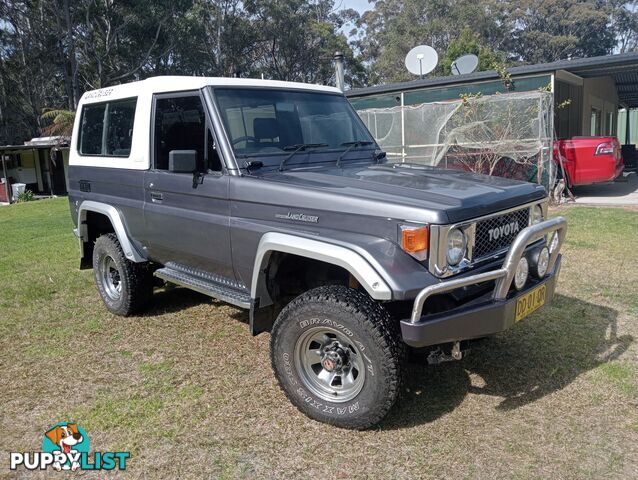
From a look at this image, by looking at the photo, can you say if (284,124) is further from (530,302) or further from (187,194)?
(530,302)

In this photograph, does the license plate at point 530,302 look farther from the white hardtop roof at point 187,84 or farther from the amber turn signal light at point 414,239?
the white hardtop roof at point 187,84

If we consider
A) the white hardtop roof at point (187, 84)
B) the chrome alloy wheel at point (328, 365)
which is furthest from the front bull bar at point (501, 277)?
the white hardtop roof at point (187, 84)

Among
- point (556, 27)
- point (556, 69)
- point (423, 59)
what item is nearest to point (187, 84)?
point (556, 69)

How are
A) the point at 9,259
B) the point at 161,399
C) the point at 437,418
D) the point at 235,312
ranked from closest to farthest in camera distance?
the point at 437,418, the point at 161,399, the point at 235,312, the point at 9,259

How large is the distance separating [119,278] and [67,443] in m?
2.34

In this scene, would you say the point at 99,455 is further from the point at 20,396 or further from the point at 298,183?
the point at 298,183

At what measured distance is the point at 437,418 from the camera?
3.41 meters

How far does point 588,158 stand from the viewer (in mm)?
11992

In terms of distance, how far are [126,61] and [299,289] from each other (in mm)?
30860

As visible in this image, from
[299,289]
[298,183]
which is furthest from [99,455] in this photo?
[298,183]

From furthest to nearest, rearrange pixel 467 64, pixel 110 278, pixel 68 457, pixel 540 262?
pixel 467 64 → pixel 110 278 → pixel 540 262 → pixel 68 457

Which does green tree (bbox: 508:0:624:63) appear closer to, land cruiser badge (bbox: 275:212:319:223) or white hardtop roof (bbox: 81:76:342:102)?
white hardtop roof (bbox: 81:76:342:102)

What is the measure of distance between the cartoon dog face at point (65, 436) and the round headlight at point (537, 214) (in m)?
3.25

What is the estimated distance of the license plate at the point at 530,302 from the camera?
3.21 m
